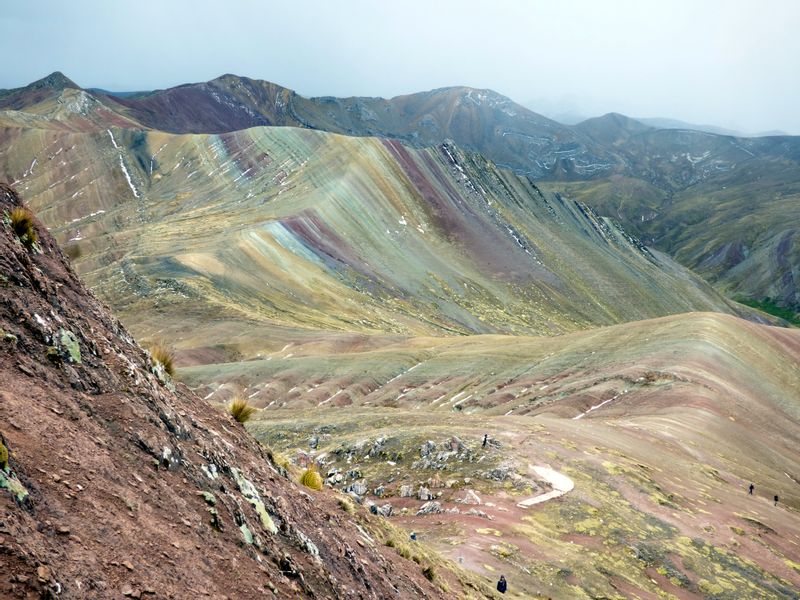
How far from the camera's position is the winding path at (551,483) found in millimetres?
27672

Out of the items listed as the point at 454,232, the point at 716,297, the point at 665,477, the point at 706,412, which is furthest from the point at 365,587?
the point at 716,297

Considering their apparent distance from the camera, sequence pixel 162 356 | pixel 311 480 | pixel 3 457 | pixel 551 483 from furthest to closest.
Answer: pixel 551 483 → pixel 311 480 → pixel 162 356 → pixel 3 457

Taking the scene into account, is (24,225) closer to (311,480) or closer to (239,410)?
(239,410)

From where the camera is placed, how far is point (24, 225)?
1087 centimetres

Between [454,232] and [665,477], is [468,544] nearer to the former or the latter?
[665,477]

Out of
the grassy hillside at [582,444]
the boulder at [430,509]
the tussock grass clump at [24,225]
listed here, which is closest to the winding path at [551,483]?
the grassy hillside at [582,444]

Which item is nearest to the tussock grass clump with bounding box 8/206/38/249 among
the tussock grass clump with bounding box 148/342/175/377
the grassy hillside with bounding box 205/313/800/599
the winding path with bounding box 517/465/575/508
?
the tussock grass clump with bounding box 148/342/175/377

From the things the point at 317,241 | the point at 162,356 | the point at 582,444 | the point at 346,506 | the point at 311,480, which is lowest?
the point at 582,444

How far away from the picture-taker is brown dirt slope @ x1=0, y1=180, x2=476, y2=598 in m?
7.26

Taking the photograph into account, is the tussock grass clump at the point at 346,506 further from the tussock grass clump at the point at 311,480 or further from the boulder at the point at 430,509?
the boulder at the point at 430,509

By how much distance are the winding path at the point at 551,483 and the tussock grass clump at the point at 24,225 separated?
22.3 m

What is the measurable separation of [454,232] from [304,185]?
3756 centimetres

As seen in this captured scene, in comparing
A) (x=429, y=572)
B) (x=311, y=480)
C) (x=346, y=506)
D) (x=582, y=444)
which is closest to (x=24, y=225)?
(x=311, y=480)

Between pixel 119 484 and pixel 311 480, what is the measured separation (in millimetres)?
6985
